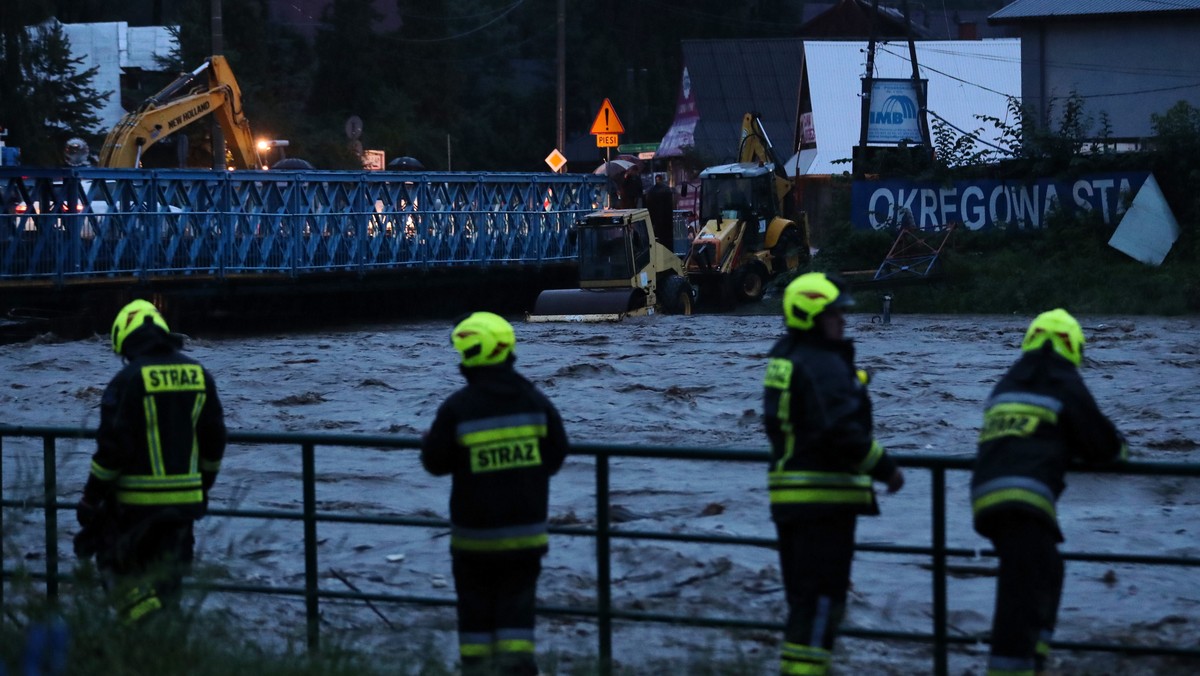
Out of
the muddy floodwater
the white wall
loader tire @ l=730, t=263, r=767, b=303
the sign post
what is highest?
the white wall

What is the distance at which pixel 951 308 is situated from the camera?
33656 mm

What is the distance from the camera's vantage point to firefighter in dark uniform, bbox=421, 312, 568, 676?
5.88 metres

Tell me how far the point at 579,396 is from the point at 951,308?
1525cm

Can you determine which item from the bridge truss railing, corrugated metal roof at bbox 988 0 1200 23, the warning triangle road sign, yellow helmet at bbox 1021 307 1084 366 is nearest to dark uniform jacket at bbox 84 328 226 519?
yellow helmet at bbox 1021 307 1084 366

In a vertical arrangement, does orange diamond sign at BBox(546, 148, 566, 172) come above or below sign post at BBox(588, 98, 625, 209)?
below

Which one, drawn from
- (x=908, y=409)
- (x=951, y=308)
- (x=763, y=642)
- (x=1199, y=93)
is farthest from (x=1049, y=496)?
(x=1199, y=93)

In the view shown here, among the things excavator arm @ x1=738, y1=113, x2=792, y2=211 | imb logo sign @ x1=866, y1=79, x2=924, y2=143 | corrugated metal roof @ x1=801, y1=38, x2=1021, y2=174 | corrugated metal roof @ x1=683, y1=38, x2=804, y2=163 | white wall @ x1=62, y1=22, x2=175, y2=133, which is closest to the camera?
excavator arm @ x1=738, y1=113, x2=792, y2=211

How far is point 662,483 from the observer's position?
13.5 m

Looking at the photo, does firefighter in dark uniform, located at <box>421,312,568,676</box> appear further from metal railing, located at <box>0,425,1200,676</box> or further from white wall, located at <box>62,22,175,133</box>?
white wall, located at <box>62,22,175,133</box>

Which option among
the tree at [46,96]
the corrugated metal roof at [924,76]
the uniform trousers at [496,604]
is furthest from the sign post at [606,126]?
the uniform trousers at [496,604]

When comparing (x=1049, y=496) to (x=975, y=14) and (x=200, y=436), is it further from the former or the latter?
(x=975, y=14)

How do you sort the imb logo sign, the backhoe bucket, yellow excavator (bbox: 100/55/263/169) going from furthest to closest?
the imb logo sign < yellow excavator (bbox: 100/55/263/169) < the backhoe bucket

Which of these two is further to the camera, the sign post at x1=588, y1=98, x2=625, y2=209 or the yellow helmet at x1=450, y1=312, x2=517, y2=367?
the sign post at x1=588, y1=98, x2=625, y2=209

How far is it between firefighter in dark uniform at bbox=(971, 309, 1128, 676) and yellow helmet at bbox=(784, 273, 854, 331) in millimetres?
699
